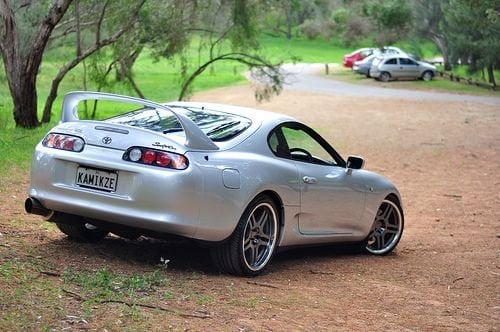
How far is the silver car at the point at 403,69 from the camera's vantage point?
52.9 meters

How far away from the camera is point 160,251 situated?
26.2 ft

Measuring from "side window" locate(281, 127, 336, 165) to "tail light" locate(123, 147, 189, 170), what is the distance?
160cm

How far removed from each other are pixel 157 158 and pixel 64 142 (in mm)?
935

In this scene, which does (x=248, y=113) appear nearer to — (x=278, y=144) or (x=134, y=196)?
(x=278, y=144)

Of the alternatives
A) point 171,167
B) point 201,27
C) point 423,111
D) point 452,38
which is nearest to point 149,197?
point 171,167

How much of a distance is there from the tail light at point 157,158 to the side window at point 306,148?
5.24ft

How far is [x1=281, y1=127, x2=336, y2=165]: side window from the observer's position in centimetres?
833

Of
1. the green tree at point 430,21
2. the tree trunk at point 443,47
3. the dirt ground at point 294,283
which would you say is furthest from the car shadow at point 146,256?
the tree trunk at point 443,47

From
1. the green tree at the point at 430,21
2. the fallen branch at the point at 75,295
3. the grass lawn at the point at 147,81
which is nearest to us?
the fallen branch at the point at 75,295

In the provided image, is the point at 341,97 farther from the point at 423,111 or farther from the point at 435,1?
the point at 435,1

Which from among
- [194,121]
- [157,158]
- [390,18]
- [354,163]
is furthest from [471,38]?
[157,158]

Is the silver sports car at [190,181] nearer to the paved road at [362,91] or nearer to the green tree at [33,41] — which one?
the green tree at [33,41]

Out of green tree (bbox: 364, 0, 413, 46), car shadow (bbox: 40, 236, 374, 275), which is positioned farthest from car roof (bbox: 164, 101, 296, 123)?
green tree (bbox: 364, 0, 413, 46)

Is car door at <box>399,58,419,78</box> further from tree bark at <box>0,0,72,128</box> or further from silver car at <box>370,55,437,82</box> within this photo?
tree bark at <box>0,0,72,128</box>
